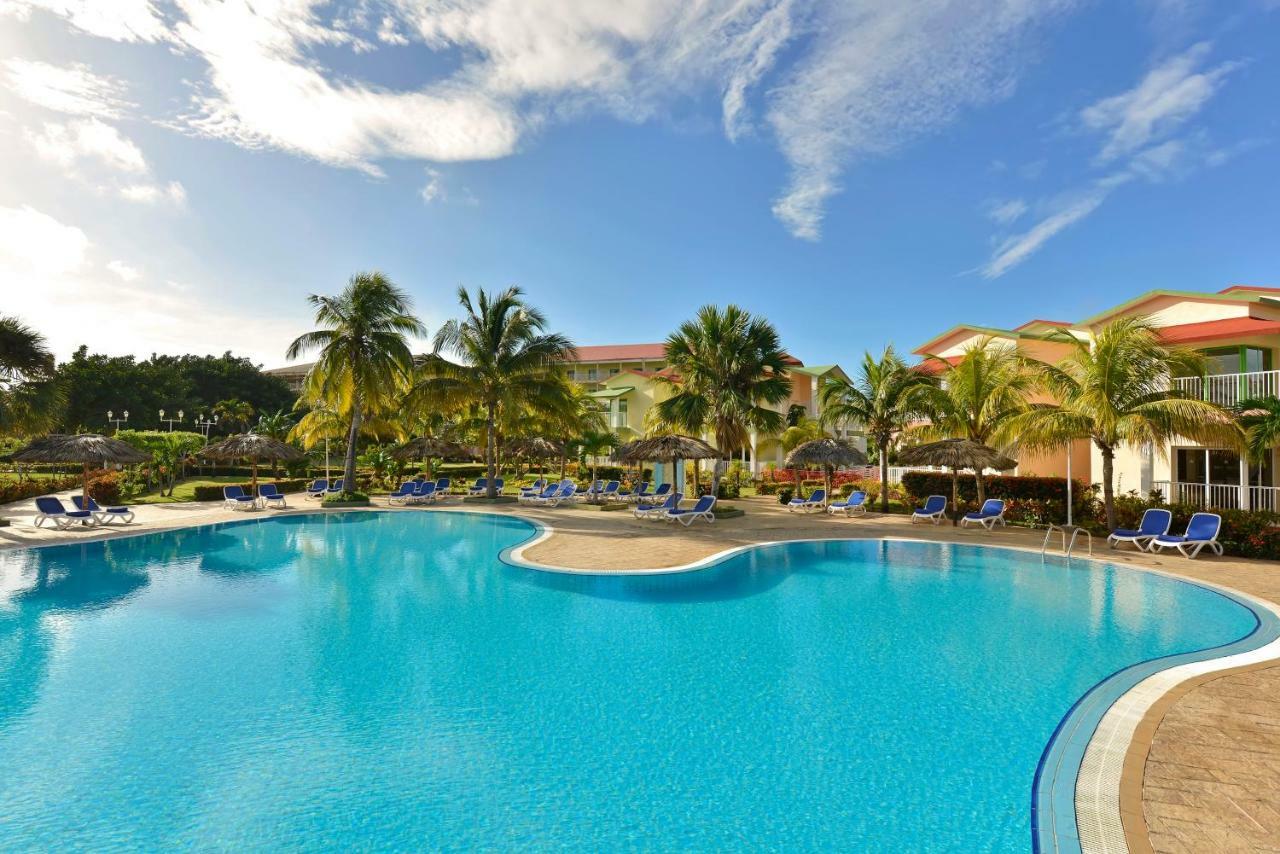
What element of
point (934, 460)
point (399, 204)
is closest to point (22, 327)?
point (399, 204)

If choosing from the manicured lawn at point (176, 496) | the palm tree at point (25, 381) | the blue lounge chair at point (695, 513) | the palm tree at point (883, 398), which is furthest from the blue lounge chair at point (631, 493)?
the palm tree at point (25, 381)

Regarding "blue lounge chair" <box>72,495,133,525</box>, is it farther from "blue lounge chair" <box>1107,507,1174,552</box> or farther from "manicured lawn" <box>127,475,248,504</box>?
"blue lounge chair" <box>1107,507,1174,552</box>

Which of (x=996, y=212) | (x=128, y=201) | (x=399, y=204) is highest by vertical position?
(x=996, y=212)

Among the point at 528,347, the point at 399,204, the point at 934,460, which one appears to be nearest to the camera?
the point at 934,460

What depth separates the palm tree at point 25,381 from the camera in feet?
62.3

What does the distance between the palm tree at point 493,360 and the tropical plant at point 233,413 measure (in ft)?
135

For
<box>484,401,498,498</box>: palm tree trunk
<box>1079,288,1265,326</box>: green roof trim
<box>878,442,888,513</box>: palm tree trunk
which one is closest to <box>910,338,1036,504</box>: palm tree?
<box>878,442,888,513</box>: palm tree trunk

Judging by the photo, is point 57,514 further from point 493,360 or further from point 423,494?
point 493,360

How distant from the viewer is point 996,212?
2305 cm

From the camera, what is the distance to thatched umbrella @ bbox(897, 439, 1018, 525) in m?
18.1

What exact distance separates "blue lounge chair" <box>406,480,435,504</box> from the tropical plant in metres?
39.6

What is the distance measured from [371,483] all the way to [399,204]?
Answer: 17.9m

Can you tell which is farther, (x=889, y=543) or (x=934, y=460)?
(x=934, y=460)

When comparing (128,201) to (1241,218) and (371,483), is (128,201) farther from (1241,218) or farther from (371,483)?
(1241,218)
